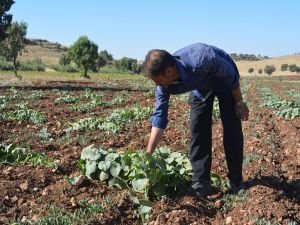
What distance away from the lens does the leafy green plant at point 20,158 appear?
6642mm

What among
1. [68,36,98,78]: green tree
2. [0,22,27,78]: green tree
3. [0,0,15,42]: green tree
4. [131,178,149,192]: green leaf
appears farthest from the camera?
[68,36,98,78]: green tree

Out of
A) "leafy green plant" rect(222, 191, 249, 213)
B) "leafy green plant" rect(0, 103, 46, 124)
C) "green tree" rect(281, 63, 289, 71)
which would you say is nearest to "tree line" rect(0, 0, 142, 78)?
"leafy green plant" rect(0, 103, 46, 124)

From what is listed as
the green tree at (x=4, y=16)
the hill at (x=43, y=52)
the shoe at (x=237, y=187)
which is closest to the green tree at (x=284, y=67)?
the hill at (x=43, y=52)

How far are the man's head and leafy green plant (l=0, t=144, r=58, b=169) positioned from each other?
8.22ft

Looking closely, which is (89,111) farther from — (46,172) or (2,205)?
(2,205)

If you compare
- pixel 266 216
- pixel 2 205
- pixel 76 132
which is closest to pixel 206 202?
pixel 266 216

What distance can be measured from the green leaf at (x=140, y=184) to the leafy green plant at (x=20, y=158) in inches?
68.8

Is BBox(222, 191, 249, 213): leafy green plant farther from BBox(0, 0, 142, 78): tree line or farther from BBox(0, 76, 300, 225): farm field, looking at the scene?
BBox(0, 0, 142, 78): tree line

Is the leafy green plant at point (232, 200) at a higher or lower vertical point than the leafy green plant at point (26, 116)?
higher

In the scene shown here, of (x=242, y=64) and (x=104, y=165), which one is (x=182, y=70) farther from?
(x=242, y=64)

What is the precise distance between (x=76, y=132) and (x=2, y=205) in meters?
5.47

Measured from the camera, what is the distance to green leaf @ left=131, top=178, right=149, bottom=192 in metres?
5.09

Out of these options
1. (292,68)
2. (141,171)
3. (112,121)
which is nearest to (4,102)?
(112,121)

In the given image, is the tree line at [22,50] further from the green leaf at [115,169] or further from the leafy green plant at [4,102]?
the green leaf at [115,169]
